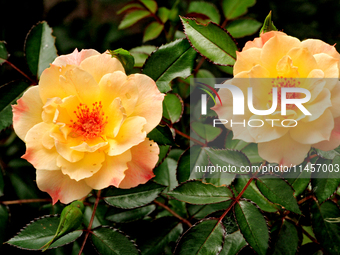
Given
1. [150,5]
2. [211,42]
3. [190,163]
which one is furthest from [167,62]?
[150,5]

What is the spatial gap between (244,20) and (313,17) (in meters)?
0.48

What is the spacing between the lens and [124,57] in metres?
0.45

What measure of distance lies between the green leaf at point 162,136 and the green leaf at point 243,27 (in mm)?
365

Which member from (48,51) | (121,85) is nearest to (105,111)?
(121,85)

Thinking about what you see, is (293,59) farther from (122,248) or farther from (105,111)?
(122,248)

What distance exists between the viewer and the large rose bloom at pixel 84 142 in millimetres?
428

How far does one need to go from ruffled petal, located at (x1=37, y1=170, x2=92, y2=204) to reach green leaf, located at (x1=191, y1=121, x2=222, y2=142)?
0.28 m

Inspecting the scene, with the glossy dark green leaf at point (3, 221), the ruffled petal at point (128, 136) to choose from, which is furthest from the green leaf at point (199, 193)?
the glossy dark green leaf at point (3, 221)

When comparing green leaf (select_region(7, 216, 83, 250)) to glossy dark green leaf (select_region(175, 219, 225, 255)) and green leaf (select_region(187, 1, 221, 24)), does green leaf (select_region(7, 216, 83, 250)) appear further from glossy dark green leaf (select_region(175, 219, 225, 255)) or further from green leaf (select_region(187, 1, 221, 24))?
green leaf (select_region(187, 1, 221, 24))

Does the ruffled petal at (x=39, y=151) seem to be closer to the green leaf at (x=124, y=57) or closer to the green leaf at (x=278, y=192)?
the green leaf at (x=124, y=57)

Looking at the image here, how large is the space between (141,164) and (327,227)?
348 mm

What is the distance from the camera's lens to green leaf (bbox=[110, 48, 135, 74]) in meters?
0.44

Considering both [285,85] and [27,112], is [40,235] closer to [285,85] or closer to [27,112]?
[27,112]

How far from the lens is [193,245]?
1.59ft
